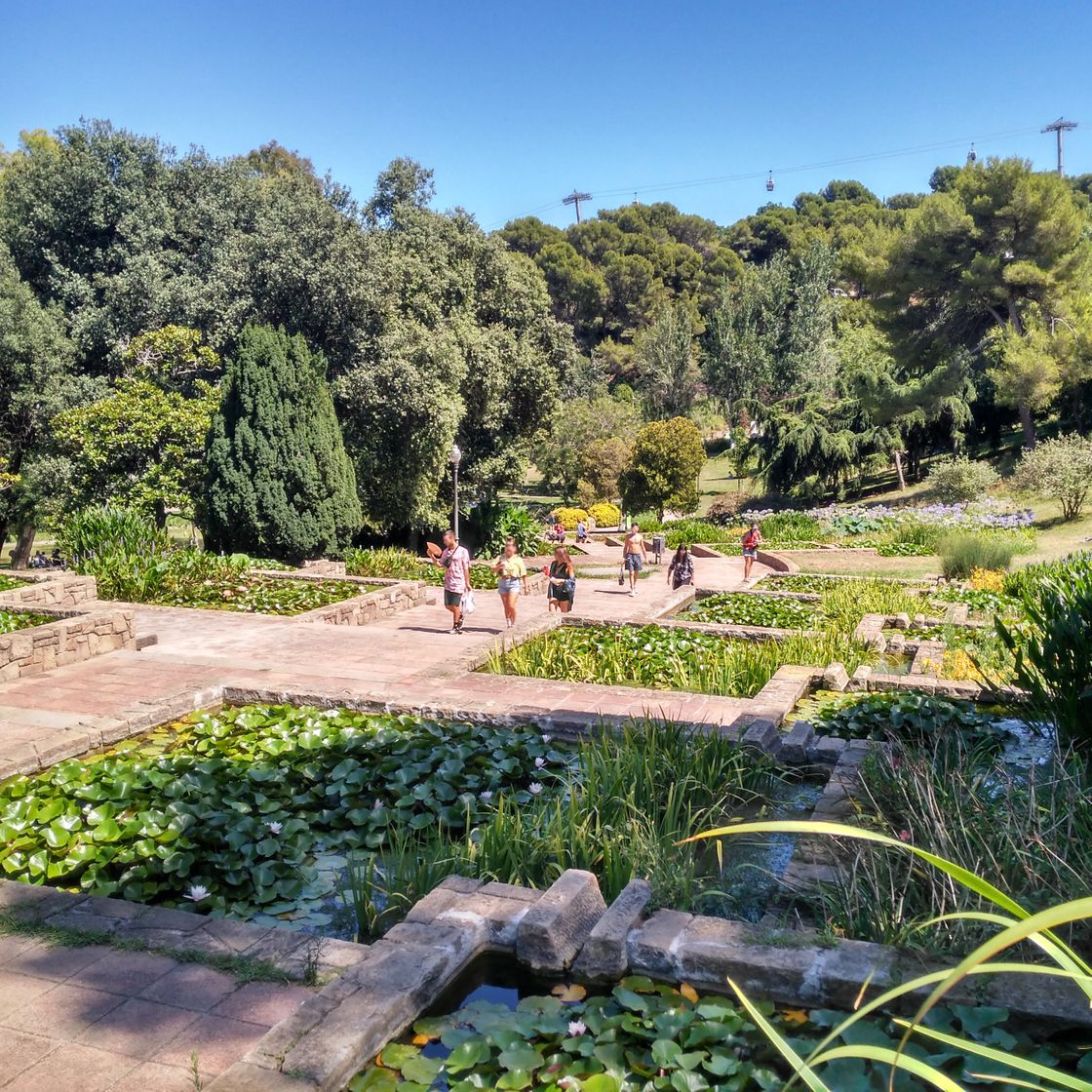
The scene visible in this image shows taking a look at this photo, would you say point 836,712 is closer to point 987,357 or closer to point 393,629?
point 393,629

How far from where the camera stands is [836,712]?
675 centimetres

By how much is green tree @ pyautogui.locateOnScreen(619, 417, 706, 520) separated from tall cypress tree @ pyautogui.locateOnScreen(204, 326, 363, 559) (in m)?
16.3

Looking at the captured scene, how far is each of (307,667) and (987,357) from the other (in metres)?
33.3

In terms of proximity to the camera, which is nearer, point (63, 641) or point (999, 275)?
point (63, 641)

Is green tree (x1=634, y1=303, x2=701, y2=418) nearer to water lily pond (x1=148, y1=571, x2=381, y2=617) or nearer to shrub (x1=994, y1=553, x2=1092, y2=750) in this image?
water lily pond (x1=148, y1=571, x2=381, y2=617)

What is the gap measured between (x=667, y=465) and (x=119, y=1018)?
3073 cm

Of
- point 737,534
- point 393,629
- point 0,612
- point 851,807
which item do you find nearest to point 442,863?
point 851,807

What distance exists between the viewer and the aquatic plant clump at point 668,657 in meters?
7.82

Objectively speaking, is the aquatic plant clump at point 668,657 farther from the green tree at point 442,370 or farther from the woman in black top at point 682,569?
the green tree at point 442,370

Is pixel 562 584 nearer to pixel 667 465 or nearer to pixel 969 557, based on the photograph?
pixel 969 557

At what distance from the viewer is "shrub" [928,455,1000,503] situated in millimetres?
27375

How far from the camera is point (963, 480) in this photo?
27.5 meters

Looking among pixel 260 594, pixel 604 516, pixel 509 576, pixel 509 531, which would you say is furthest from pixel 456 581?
pixel 604 516

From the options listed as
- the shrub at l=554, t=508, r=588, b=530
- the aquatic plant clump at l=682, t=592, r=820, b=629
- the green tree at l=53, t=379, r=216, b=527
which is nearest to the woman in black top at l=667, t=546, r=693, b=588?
the aquatic plant clump at l=682, t=592, r=820, b=629
